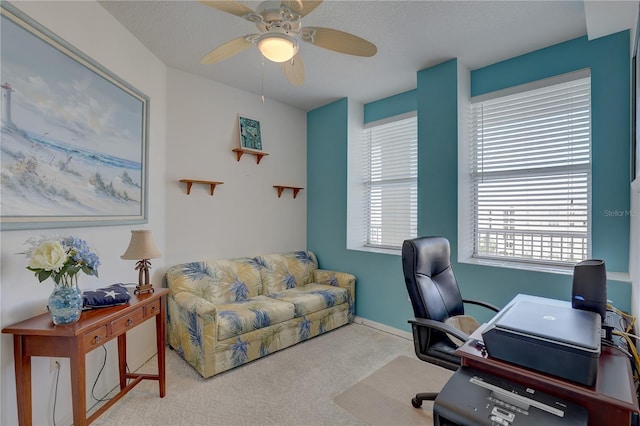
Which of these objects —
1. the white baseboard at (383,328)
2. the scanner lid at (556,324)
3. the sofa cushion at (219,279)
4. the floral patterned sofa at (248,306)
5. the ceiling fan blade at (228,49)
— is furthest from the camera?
the white baseboard at (383,328)

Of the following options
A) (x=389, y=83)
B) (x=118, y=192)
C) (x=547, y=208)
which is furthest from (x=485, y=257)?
(x=118, y=192)

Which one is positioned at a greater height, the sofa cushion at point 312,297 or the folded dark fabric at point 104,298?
the folded dark fabric at point 104,298

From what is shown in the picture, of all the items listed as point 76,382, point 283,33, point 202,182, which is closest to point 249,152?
point 202,182

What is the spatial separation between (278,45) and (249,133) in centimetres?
223

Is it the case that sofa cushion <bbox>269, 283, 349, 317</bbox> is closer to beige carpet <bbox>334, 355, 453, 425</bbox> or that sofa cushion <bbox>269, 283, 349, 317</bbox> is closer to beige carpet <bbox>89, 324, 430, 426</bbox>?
beige carpet <bbox>89, 324, 430, 426</bbox>

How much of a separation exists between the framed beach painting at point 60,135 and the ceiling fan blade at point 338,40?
145 centimetres

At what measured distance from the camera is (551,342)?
1046mm

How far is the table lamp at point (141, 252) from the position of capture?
2.15 meters

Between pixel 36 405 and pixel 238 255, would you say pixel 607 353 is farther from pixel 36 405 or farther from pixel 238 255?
pixel 238 255

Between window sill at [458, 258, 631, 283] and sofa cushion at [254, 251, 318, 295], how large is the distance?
188 centimetres

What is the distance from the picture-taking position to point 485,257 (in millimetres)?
2984

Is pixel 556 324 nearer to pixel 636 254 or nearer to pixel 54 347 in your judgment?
pixel 636 254

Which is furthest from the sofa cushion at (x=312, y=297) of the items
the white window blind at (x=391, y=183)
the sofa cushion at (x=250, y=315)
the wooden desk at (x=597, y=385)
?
the wooden desk at (x=597, y=385)

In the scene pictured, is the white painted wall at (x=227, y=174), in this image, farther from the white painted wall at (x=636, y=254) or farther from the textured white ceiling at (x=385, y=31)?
the white painted wall at (x=636, y=254)
